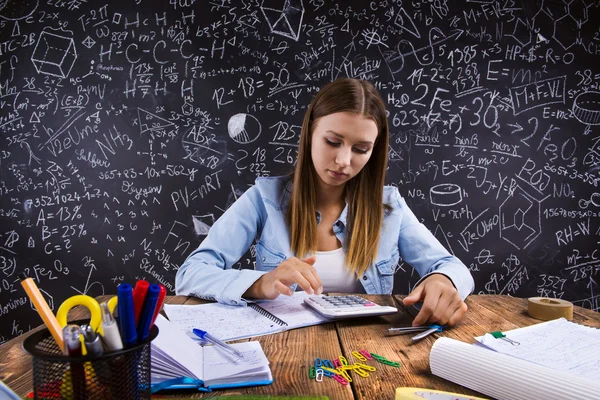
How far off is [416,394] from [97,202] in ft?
8.48

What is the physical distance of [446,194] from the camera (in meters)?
2.72

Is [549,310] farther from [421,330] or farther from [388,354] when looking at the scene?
[388,354]

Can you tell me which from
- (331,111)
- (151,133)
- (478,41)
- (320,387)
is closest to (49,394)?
(320,387)

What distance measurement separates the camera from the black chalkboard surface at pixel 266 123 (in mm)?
2695

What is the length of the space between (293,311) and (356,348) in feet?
0.99

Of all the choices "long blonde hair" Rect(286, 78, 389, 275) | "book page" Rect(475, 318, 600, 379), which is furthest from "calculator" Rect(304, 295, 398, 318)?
"long blonde hair" Rect(286, 78, 389, 275)

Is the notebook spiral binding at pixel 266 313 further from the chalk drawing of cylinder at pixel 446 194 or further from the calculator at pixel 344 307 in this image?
the chalk drawing of cylinder at pixel 446 194

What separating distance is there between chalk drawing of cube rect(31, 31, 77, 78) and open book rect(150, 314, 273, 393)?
2.58m

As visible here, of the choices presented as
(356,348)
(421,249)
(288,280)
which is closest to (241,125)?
(421,249)

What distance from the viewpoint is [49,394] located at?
1.40 feet

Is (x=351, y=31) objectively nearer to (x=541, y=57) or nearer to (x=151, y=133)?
(x=541, y=57)

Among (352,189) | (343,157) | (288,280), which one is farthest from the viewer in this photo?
(352,189)

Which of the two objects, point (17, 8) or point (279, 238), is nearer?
point (279, 238)

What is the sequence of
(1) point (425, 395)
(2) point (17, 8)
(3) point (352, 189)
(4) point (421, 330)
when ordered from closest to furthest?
(1) point (425, 395)
(4) point (421, 330)
(3) point (352, 189)
(2) point (17, 8)
